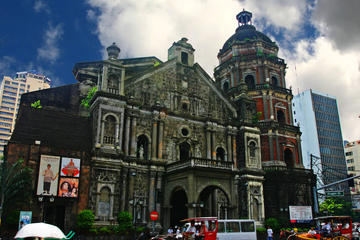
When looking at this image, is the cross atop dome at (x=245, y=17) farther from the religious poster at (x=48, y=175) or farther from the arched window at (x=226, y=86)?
the religious poster at (x=48, y=175)

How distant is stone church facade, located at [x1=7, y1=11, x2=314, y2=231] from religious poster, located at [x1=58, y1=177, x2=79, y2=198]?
1.63 ft

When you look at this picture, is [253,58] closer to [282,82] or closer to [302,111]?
[282,82]

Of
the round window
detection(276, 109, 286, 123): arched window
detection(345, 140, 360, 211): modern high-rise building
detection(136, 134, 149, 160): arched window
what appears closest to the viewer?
detection(136, 134, 149, 160): arched window

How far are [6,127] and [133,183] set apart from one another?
100760 millimetres

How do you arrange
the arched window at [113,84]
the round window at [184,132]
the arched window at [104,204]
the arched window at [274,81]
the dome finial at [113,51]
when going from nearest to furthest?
the arched window at [104,204] → the arched window at [113,84] → the dome finial at [113,51] → the round window at [184,132] → the arched window at [274,81]

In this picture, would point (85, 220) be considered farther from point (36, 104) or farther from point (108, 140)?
point (36, 104)

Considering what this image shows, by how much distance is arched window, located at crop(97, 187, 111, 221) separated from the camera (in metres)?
25.2

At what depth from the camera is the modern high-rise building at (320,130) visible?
8262 centimetres

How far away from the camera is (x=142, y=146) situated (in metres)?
29.6

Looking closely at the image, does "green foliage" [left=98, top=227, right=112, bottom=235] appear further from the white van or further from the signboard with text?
the signboard with text

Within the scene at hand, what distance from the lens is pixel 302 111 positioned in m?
85.9

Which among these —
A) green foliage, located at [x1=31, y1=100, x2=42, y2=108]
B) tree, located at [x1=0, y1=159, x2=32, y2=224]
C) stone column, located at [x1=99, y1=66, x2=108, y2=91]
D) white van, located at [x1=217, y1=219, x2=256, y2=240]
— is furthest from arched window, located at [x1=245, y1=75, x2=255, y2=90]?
tree, located at [x1=0, y1=159, x2=32, y2=224]

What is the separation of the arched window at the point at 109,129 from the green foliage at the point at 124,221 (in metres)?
5.70

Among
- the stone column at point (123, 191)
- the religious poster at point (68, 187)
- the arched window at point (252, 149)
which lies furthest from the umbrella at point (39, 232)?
the arched window at point (252, 149)
